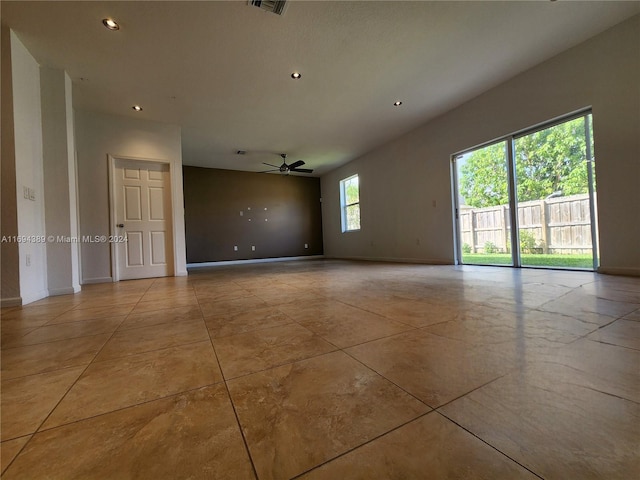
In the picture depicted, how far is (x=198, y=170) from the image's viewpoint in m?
7.36

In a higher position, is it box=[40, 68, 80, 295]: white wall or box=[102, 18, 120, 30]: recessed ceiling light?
box=[102, 18, 120, 30]: recessed ceiling light

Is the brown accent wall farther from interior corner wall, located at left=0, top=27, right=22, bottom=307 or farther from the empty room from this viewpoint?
interior corner wall, located at left=0, top=27, right=22, bottom=307

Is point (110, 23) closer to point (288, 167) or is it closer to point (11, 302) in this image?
point (11, 302)

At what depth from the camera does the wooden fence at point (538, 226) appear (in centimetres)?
337

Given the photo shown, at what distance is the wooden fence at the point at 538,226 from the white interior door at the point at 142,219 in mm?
5358

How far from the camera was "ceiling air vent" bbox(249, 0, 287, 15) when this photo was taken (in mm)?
2381

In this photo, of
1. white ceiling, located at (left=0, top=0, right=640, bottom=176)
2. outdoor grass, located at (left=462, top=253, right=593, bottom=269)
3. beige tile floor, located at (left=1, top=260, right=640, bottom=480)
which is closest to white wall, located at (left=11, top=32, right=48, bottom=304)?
white ceiling, located at (left=0, top=0, right=640, bottom=176)

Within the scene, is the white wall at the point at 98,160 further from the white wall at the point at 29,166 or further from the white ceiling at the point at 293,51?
the white wall at the point at 29,166

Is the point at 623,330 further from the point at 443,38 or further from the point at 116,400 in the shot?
the point at 443,38

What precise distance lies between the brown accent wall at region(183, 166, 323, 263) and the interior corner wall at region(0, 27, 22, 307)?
454cm

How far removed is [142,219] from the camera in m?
4.58

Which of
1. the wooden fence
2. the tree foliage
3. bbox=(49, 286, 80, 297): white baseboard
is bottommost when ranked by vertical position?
bbox=(49, 286, 80, 297): white baseboard

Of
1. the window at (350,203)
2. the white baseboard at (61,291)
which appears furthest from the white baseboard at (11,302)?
the window at (350,203)

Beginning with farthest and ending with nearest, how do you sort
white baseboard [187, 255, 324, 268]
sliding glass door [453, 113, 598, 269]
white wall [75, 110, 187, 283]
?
1. white baseboard [187, 255, 324, 268]
2. white wall [75, 110, 187, 283]
3. sliding glass door [453, 113, 598, 269]
